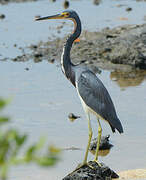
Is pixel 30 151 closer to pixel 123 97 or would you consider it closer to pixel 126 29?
pixel 123 97

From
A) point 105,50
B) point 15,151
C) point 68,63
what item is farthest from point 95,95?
point 105,50

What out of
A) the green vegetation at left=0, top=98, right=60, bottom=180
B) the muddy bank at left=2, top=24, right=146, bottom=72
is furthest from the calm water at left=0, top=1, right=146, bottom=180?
the green vegetation at left=0, top=98, right=60, bottom=180

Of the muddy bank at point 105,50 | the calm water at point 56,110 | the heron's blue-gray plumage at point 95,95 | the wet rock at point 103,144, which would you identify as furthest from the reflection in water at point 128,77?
the heron's blue-gray plumage at point 95,95

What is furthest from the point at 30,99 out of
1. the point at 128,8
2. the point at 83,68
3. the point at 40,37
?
the point at 128,8

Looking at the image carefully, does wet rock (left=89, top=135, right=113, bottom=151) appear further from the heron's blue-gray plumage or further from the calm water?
the heron's blue-gray plumage

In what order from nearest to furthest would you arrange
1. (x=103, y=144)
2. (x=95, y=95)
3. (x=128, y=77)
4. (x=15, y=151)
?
(x=15, y=151), (x=95, y=95), (x=103, y=144), (x=128, y=77)

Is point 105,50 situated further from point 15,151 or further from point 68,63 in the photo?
point 15,151

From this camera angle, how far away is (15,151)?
53.2 inches

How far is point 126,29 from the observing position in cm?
1719

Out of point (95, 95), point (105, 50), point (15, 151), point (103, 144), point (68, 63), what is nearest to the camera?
point (15, 151)

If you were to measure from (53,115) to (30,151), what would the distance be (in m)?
8.74

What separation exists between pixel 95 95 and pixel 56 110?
358 cm

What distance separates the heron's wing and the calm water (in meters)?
0.95

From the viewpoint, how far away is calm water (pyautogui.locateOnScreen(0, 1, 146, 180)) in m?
7.76
